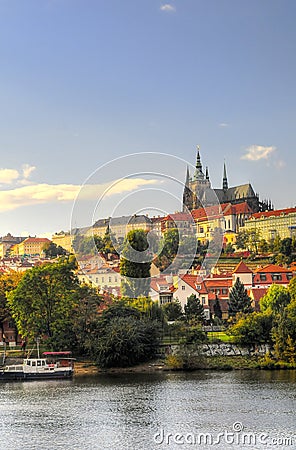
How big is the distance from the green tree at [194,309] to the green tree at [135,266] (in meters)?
2.59

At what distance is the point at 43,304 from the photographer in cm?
3753

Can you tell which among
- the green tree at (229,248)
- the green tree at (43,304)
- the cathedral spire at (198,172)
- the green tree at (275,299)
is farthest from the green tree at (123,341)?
the cathedral spire at (198,172)

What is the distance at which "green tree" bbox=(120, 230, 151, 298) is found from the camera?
4475 centimetres

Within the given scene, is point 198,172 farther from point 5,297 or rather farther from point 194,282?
point 5,297

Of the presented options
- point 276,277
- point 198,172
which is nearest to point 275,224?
point 198,172

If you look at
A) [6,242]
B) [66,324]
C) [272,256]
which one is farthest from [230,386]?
[6,242]

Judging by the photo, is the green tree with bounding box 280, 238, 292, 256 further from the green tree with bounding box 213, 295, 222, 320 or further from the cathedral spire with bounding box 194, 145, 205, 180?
the cathedral spire with bounding box 194, 145, 205, 180

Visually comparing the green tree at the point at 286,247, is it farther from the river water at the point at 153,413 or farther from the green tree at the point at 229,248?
the river water at the point at 153,413

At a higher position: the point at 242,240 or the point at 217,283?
the point at 242,240

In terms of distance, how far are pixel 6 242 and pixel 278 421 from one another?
424 feet

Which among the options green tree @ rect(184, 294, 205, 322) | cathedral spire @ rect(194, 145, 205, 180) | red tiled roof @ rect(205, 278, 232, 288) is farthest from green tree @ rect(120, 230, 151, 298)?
cathedral spire @ rect(194, 145, 205, 180)

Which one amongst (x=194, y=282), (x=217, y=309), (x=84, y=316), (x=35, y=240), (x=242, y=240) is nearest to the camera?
(x=84, y=316)

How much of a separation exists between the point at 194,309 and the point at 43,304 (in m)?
11.5

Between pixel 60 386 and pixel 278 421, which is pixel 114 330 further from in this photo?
pixel 278 421
